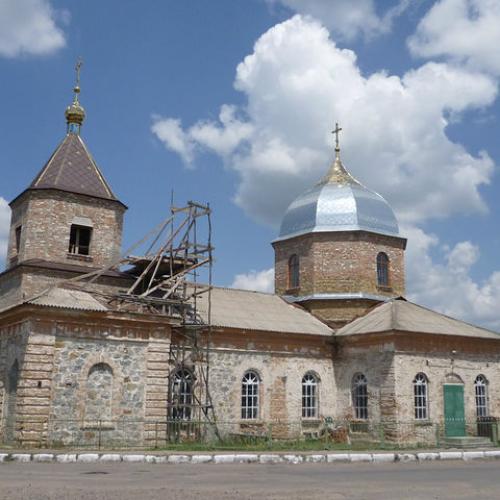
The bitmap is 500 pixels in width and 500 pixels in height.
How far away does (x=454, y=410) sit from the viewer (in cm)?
2548

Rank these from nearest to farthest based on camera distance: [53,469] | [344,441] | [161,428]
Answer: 1. [53,469]
2. [161,428]
3. [344,441]

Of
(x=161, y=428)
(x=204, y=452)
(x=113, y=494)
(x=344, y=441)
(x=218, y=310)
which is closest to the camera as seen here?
(x=113, y=494)

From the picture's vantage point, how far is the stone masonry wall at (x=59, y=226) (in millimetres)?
24172

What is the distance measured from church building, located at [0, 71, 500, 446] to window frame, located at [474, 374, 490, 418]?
62mm

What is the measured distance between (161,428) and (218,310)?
6.36 m

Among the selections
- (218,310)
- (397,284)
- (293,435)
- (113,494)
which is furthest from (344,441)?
(113,494)

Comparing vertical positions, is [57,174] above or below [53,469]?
above

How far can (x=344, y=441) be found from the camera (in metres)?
24.5

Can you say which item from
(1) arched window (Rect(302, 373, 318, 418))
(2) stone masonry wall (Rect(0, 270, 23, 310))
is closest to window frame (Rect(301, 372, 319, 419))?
(1) arched window (Rect(302, 373, 318, 418))

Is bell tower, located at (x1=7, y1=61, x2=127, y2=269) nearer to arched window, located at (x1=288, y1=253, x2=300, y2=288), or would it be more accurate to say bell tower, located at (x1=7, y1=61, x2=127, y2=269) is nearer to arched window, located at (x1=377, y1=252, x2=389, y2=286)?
arched window, located at (x1=288, y1=253, x2=300, y2=288)

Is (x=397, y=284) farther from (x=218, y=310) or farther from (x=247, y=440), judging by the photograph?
(x=247, y=440)

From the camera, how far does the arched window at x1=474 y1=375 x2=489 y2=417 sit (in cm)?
2645

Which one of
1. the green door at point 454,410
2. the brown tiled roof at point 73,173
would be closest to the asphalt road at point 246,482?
the green door at point 454,410

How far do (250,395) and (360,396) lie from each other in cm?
465
